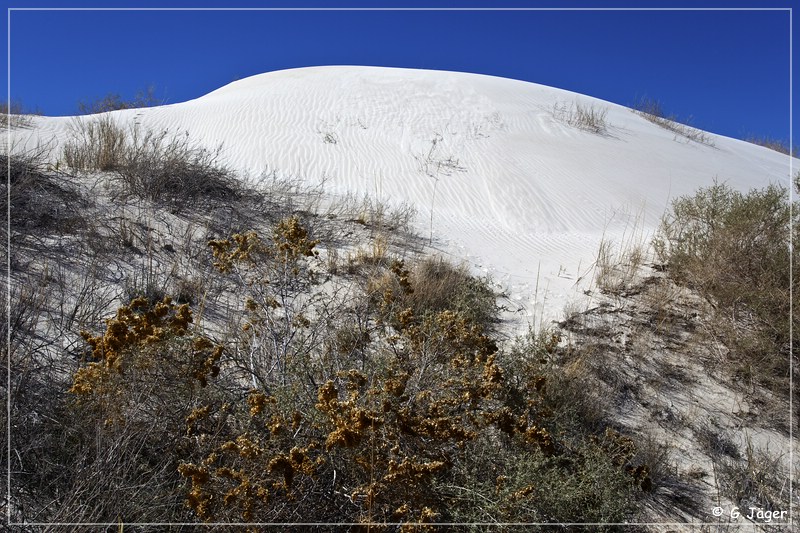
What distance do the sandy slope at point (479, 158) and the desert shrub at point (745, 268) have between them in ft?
4.31

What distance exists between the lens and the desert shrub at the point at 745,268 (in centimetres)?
477

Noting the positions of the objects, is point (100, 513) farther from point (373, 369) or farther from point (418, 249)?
point (418, 249)

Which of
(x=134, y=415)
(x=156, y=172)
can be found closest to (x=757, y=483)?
(x=134, y=415)

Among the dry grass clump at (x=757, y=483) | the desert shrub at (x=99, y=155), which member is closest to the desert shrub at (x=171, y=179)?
the desert shrub at (x=99, y=155)

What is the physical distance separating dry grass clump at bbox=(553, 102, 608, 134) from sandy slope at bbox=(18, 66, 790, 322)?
251 millimetres

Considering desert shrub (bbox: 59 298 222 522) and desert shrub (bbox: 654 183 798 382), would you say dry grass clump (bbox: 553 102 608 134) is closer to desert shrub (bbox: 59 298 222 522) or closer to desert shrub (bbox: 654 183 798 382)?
desert shrub (bbox: 654 183 798 382)

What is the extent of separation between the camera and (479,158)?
11.9 m

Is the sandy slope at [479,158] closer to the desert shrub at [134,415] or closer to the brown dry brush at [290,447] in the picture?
the brown dry brush at [290,447]

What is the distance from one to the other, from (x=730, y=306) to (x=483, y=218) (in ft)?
15.2

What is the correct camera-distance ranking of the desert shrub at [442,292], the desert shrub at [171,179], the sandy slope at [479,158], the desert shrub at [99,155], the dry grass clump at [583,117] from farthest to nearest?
the dry grass clump at [583,117]
the sandy slope at [479,158]
the desert shrub at [99,155]
the desert shrub at [171,179]
the desert shrub at [442,292]

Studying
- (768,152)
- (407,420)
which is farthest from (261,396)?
(768,152)

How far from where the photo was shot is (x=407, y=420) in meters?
2.53

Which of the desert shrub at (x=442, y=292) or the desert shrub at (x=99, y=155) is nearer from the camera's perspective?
the desert shrub at (x=442, y=292)

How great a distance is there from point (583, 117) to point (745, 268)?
10888 millimetres
